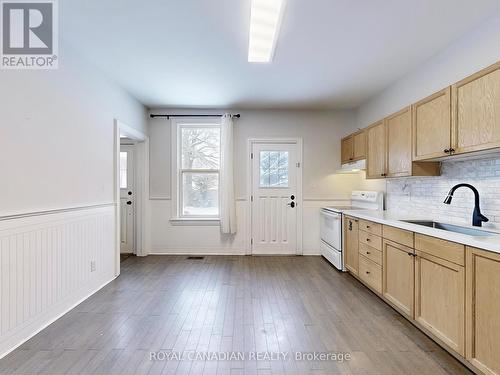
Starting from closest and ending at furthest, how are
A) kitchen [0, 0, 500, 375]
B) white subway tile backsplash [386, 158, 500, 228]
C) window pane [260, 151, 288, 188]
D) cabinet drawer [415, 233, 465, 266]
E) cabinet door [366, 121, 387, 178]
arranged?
cabinet drawer [415, 233, 465, 266]
kitchen [0, 0, 500, 375]
white subway tile backsplash [386, 158, 500, 228]
cabinet door [366, 121, 387, 178]
window pane [260, 151, 288, 188]

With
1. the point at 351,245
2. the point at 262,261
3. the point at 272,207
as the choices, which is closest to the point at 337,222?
the point at 351,245

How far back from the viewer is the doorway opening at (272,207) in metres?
4.81

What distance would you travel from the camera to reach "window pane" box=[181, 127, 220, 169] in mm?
4887

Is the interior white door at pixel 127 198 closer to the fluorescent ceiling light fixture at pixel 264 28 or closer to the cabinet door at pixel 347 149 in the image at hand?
the fluorescent ceiling light fixture at pixel 264 28

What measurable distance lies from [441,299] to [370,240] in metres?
1.12

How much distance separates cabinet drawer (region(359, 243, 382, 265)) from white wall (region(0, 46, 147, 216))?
10.4ft

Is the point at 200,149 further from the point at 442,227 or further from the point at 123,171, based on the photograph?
the point at 442,227

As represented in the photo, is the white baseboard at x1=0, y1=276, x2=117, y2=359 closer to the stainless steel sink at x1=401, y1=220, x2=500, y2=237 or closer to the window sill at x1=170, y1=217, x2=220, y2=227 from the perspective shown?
the window sill at x1=170, y1=217, x2=220, y2=227

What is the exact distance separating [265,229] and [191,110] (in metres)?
2.47

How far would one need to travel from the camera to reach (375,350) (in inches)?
79.6

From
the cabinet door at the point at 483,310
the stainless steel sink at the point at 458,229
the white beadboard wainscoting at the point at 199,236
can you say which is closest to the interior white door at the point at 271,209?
the white beadboard wainscoting at the point at 199,236

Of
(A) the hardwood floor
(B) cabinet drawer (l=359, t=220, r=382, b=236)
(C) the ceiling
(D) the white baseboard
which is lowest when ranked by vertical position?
(A) the hardwood floor

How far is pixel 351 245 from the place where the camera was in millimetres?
3604

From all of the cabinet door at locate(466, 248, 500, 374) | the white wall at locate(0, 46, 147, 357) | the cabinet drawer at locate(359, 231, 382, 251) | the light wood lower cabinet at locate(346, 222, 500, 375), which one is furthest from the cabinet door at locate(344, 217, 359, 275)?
the white wall at locate(0, 46, 147, 357)
